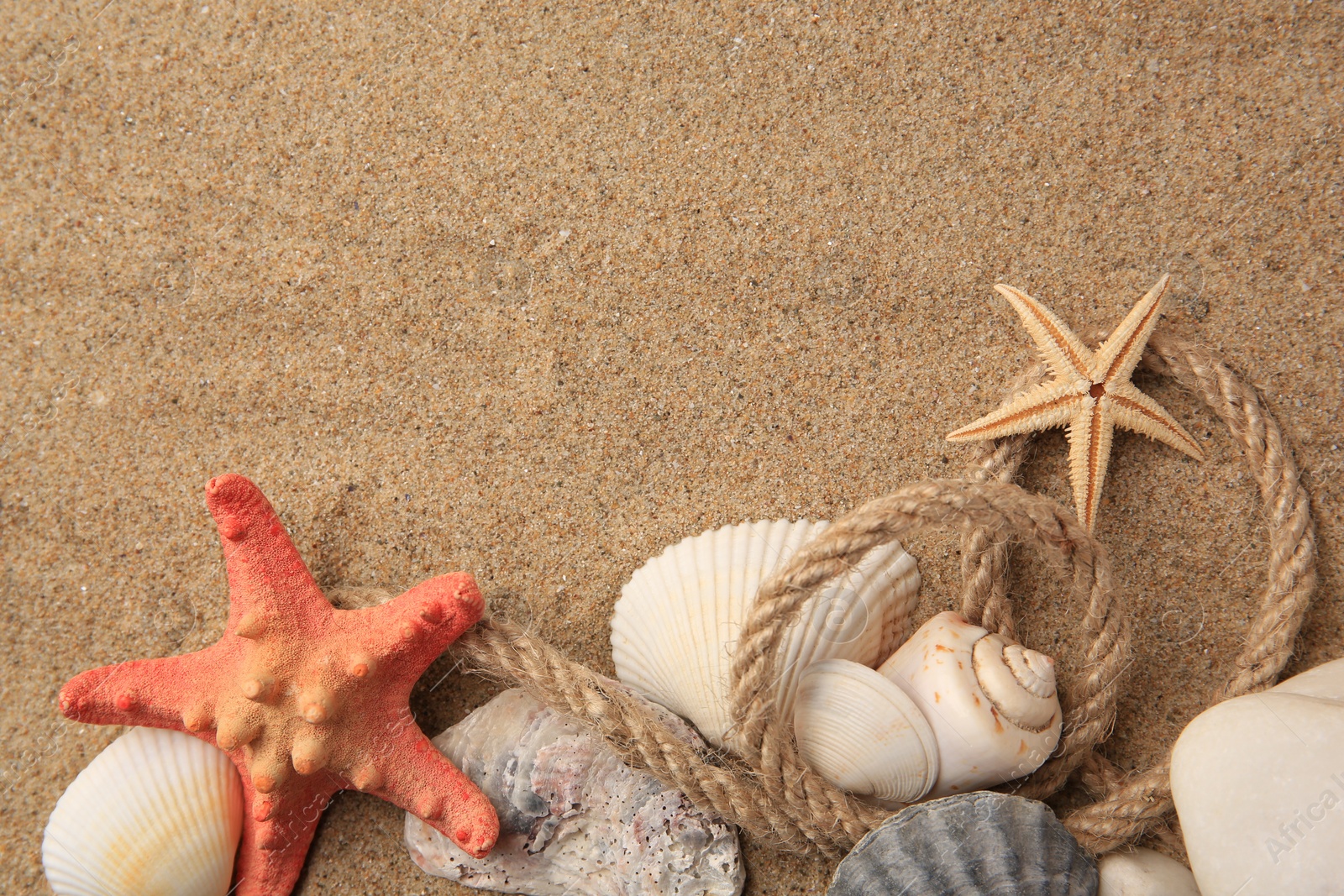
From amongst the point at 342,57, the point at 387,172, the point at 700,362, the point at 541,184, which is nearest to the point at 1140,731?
the point at 700,362

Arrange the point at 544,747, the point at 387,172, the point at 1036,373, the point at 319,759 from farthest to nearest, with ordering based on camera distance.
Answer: the point at 387,172 < the point at 1036,373 < the point at 544,747 < the point at 319,759

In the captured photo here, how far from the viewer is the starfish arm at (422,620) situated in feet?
3.85

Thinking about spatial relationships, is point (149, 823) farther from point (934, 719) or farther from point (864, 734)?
point (934, 719)

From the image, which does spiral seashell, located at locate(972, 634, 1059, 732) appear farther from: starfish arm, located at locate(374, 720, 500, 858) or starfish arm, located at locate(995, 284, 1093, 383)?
starfish arm, located at locate(374, 720, 500, 858)

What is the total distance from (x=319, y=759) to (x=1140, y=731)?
4.24ft

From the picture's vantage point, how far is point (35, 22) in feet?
5.05

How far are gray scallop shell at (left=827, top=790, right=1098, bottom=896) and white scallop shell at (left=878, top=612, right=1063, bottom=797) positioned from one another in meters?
0.06

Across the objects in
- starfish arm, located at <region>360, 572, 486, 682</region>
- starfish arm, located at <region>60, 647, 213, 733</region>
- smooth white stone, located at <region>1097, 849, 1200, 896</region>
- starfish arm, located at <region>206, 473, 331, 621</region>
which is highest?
starfish arm, located at <region>206, 473, 331, 621</region>

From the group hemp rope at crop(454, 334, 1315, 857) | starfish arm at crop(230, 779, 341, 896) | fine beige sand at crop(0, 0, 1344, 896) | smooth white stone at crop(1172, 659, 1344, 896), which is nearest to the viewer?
smooth white stone at crop(1172, 659, 1344, 896)

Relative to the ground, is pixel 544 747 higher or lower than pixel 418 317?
lower

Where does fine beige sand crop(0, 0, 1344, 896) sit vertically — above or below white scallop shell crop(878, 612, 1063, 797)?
above

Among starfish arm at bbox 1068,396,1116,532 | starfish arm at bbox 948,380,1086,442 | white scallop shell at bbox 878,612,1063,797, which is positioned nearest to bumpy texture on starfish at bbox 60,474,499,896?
white scallop shell at bbox 878,612,1063,797

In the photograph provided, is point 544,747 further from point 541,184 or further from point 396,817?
point 541,184

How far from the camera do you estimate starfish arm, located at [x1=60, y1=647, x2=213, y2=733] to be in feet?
3.82
